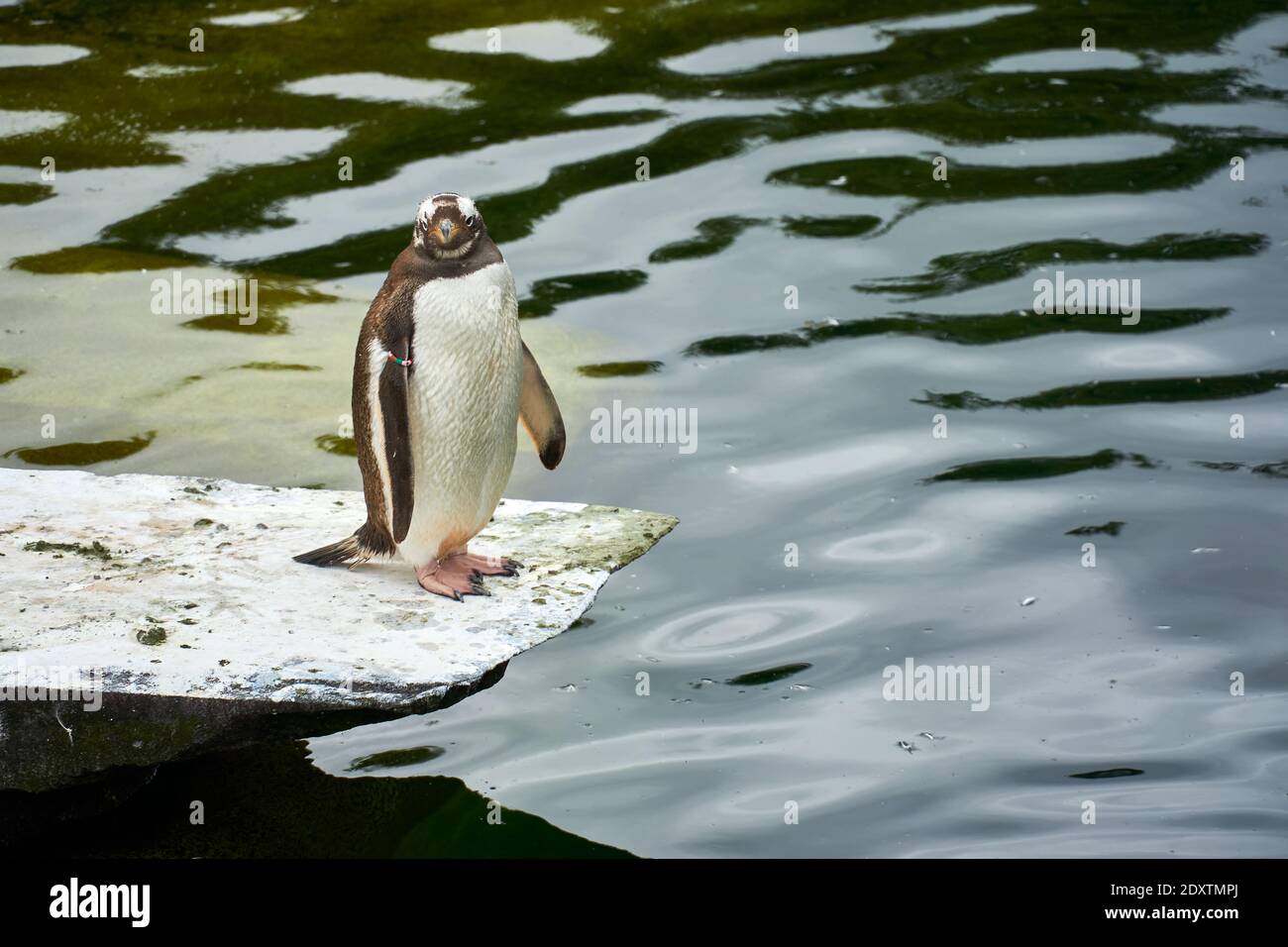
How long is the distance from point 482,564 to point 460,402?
0.49 metres

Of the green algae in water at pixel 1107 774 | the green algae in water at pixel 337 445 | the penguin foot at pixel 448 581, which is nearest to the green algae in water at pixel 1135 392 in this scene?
the green algae in water at pixel 337 445

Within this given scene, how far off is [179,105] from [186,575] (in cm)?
559

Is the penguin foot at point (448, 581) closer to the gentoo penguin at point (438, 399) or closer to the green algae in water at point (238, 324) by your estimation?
the gentoo penguin at point (438, 399)

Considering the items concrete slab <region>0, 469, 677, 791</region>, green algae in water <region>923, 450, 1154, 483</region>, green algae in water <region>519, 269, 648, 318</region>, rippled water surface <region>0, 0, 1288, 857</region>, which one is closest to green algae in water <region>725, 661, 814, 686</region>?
rippled water surface <region>0, 0, 1288, 857</region>

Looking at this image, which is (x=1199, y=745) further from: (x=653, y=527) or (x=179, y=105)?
(x=179, y=105)

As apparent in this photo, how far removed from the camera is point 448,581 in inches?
173

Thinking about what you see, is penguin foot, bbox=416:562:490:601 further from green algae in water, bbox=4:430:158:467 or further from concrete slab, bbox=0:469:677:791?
green algae in water, bbox=4:430:158:467

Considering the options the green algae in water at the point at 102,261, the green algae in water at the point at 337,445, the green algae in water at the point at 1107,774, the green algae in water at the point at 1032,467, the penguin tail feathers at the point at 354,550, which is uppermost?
the green algae in water at the point at 102,261

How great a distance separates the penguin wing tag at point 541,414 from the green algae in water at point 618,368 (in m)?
2.06

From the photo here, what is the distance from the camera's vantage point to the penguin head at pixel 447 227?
415 centimetres

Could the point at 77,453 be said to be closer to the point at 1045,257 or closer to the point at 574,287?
the point at 574,287

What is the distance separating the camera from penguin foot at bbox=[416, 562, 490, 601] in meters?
4.37

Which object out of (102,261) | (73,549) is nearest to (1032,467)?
(73,549)
